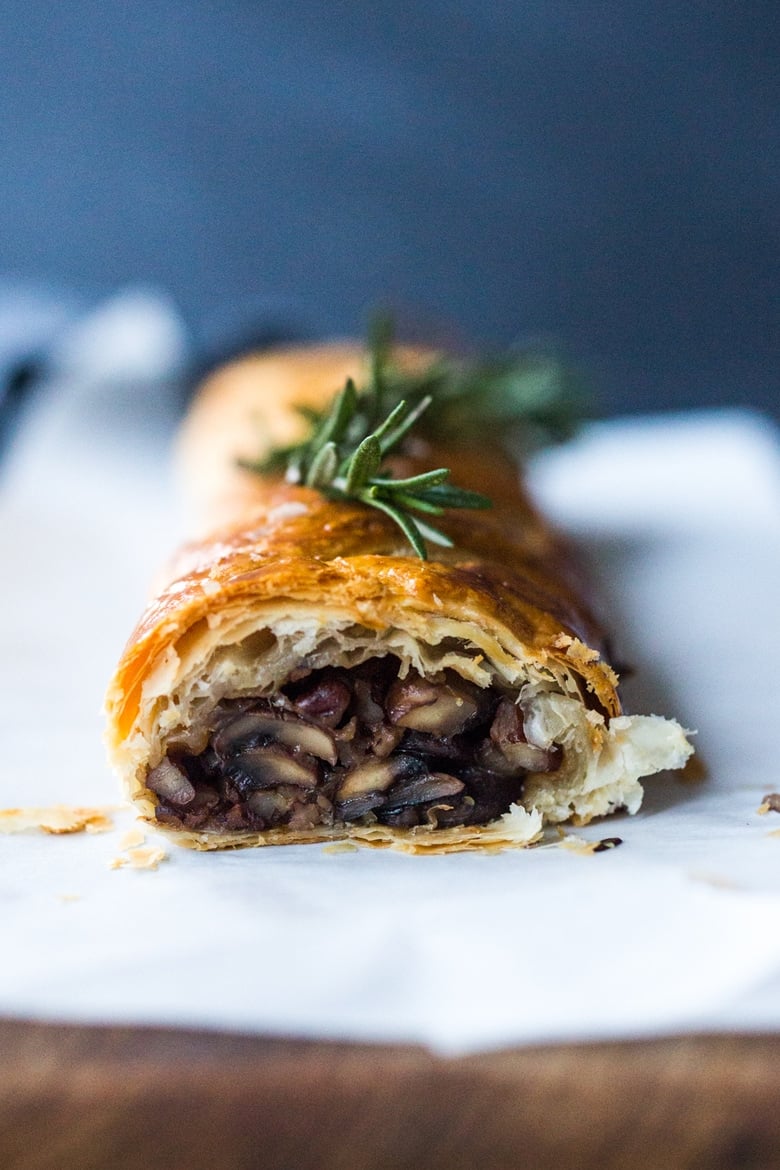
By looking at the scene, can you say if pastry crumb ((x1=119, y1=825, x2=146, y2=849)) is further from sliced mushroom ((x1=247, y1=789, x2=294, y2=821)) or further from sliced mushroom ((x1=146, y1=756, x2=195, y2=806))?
sliced mushroom ((x1=247, y1=789, x2=294, y2=821))

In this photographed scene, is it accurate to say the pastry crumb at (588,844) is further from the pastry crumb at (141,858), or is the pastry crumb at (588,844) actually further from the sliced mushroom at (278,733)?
the pastry crumb at (141,858)

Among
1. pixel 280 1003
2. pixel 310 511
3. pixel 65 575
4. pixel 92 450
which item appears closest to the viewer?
pixel 280 1003

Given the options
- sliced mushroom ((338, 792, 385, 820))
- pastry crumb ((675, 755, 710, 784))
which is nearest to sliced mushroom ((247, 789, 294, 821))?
sliced mushroom ((338, 792, 385, 820))

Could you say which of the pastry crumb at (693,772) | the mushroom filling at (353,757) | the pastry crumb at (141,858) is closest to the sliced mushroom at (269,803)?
the mushroom filling at (353,757)

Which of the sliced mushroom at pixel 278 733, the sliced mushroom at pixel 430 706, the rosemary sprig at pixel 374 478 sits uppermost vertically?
the rosemary sprig at pixel 374 478

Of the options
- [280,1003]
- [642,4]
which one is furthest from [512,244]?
[280,1003]

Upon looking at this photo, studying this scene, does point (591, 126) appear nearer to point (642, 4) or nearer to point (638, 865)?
point (642, 4)

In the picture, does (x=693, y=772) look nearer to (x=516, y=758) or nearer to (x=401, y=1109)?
(x=516, y=758)
